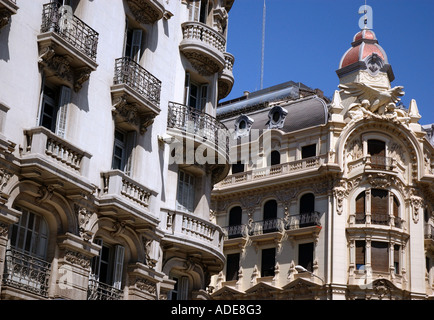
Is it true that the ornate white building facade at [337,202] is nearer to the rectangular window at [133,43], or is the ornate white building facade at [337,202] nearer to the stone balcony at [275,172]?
the stone balcony at [275,172]

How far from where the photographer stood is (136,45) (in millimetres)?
27438

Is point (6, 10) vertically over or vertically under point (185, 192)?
over

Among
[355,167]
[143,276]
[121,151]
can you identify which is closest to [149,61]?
[121,151]

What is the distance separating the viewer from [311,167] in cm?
5341

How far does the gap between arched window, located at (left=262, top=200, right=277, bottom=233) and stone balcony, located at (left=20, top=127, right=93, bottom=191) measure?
31623 millimetres

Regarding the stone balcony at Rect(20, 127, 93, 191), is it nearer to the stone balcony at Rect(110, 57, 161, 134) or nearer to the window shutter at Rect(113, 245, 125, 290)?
the stone balcony at Rect(110, 57, 161, 134)

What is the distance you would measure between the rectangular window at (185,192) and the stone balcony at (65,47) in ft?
22.7

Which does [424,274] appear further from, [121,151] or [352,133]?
[121,151]

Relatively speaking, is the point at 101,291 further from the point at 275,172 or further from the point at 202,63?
the point at 275,172

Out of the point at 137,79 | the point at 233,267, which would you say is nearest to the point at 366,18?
the point at 233,267

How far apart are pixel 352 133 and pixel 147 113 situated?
28.9 metres

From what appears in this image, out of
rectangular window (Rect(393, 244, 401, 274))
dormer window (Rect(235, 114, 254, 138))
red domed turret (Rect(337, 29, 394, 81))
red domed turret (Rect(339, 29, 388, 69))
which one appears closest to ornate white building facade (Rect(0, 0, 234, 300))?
rectangular window (Rect(393, 244, 401, 274))

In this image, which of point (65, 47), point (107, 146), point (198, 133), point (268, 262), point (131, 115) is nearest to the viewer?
point (65, 47)

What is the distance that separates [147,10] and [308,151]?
2889 centimetres
